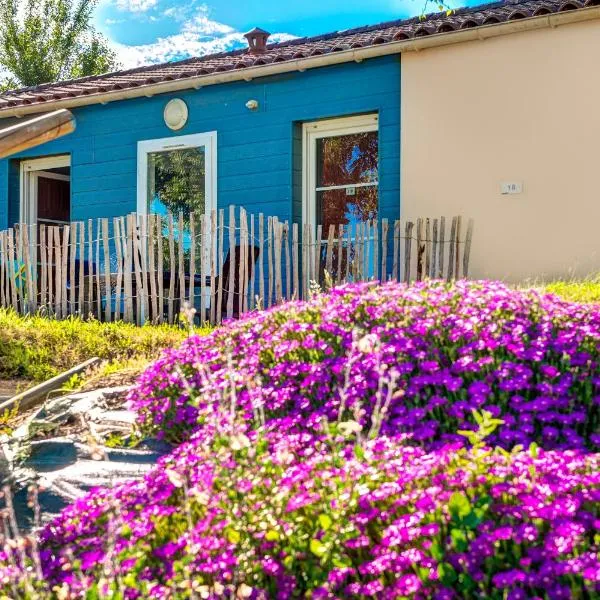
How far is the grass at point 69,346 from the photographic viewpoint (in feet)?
23.6

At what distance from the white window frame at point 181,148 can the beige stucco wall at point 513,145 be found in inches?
102

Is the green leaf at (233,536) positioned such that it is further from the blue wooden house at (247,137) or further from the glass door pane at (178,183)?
the glass door pane at (178,183)

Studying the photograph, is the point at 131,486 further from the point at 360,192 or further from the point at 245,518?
the point at 360,192

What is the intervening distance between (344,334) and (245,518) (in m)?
1.64

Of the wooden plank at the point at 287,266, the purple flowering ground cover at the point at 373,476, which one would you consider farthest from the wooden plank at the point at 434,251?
the purple flowering ground cover at the point at 373,476

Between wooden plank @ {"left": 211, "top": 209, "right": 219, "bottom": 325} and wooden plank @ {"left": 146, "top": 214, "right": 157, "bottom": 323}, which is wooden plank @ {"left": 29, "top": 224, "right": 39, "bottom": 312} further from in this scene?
wooden plank @ {"left": 211, "top": 209, "right": 219, "bottom": 325}

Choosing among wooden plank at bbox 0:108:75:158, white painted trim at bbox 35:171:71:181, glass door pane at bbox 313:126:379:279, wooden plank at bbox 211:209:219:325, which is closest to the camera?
wooden plank at bbox 0:108:75:158

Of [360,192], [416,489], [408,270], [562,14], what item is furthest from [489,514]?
[360,192]

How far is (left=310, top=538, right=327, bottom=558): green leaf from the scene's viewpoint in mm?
2637

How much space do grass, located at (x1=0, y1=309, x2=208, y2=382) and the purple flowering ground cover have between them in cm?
250

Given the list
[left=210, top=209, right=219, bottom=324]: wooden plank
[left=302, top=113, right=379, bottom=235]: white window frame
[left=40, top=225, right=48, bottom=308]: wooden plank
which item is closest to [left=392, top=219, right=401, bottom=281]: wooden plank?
[left=210, top=209, right=219, bottom=324]: wooden plank

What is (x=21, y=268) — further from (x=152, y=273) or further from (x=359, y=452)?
(x=359, y=452)

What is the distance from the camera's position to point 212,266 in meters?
9.07

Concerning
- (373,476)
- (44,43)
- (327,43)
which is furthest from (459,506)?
(44,43)
